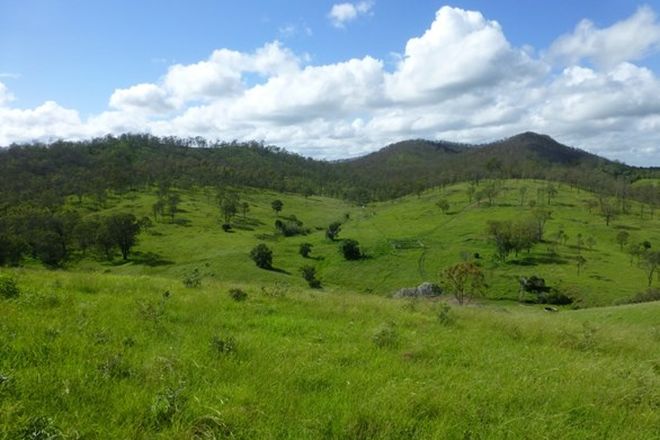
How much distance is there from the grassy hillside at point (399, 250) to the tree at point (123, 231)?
3143 millimetres

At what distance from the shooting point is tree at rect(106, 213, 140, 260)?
114 m

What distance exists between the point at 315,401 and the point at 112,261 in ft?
393

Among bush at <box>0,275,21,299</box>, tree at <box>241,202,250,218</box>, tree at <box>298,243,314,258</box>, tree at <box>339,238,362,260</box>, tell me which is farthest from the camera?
tree at <box>241,202,250,218</box>

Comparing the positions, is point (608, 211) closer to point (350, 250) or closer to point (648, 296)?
point (648, 296)

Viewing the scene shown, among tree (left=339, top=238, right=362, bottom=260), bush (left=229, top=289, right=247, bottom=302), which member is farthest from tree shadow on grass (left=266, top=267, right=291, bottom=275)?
bush (left=229, top=289, right=247, bottom=302)

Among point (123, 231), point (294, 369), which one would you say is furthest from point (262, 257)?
point (294, 369)

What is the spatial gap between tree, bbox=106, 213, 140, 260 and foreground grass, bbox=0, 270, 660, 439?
368 feet

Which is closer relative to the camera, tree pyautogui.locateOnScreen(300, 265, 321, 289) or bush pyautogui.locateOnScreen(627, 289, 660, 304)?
bush pyautogui.locateOnScreen(627, 289, 660, 304)

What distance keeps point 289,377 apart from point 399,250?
12446 centimetres


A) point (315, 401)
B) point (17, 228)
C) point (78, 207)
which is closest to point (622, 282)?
point (315, 401)

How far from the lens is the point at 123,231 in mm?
115250

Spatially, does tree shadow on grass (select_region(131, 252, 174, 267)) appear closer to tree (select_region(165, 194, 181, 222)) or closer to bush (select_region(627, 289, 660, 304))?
tree (select_region(165, 194, 181, 222))

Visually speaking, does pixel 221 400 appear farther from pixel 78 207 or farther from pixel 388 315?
pixel 78 207

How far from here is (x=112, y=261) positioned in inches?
4469
